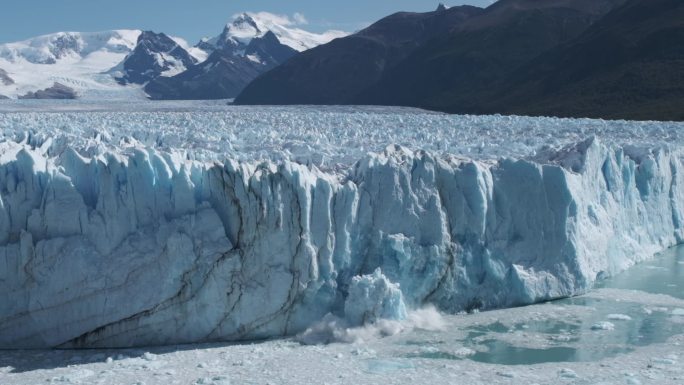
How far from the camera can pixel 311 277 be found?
805cm

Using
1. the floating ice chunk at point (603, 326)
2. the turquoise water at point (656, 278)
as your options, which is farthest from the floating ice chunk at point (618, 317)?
the turquoise water at point (656, 278)

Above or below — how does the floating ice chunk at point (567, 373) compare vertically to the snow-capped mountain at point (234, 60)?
below

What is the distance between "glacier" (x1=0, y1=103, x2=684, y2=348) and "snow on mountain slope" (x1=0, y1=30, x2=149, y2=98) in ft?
251

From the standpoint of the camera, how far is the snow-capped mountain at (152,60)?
9750cm

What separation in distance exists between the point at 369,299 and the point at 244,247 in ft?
4.83

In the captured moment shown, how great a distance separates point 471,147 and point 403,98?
44941 millimetres

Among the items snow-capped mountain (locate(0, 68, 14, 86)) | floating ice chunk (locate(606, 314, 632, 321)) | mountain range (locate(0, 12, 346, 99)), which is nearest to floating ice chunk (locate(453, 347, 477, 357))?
floating ice chunk (locate(606, 314, 632, 321))

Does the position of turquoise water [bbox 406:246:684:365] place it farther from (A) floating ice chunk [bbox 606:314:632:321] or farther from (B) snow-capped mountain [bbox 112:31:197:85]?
(B) snow-capped mountain [bbox 112:31:197:85]

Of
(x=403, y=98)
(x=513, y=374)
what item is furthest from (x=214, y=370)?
(x=403, y=98)

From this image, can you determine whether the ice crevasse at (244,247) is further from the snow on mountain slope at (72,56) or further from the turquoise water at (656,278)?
the snow on mountain slope at (72,56)

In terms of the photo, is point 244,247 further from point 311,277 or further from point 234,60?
point 234,60

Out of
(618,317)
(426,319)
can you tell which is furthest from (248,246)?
(618,317)

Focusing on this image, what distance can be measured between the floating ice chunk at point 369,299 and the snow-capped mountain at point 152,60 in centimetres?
8828

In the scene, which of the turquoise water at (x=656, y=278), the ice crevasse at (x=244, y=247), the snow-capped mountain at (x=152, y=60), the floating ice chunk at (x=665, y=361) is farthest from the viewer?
→ the snow-capped mountain at (x=152, y=60)
